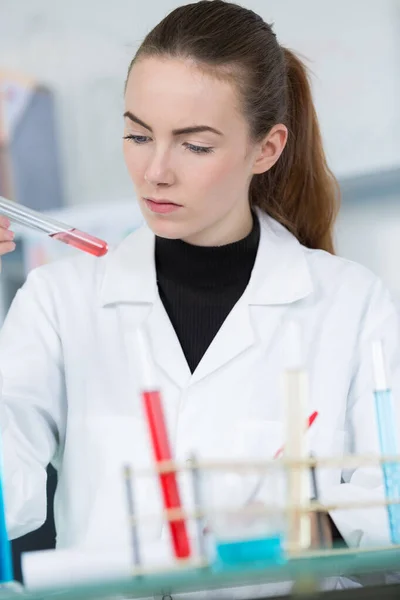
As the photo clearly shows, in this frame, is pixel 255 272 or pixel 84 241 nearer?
pixel 84 241

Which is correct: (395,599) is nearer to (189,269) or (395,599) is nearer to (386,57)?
(189,269)

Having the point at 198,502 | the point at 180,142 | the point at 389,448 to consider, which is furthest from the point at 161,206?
the point at 198,502

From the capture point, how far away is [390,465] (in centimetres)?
86

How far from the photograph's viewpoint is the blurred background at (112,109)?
2742 millimetres

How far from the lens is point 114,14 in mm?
3139

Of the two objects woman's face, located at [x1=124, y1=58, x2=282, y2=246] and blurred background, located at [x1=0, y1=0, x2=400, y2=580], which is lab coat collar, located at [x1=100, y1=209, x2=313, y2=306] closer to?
woman's face, located at [x1=124, y1=58, x2=282, y2=246]

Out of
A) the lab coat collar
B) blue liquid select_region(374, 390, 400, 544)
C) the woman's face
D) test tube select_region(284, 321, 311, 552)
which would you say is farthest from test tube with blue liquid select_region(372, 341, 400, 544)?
the lab coat collar

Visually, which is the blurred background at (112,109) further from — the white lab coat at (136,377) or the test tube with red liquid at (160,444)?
the test tube with red liquid at (160,444)

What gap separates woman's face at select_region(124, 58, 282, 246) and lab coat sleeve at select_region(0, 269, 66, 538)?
11.7 inches

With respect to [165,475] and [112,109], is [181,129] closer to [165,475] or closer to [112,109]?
[165,475]

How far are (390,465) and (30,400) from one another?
0.68 metres

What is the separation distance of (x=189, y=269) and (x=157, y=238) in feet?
0.30

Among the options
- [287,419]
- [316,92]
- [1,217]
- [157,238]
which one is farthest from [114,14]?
[287,419]

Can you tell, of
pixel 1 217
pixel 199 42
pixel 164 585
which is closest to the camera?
pixel 164 585
